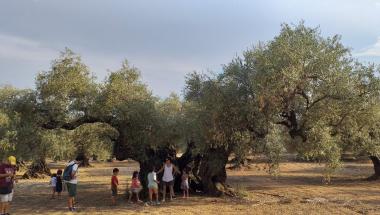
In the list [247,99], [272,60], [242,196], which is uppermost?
[272,60]

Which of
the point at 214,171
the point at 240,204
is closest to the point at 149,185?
the point at 214,171

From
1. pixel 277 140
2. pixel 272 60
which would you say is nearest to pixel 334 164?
pixel 277 140

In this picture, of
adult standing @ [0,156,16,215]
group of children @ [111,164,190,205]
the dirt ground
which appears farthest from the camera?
group of children @ [111,164,190,205]

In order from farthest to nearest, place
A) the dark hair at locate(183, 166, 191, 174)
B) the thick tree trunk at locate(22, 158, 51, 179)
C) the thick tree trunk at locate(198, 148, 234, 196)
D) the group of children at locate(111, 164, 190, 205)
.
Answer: the thick tree trunk at locate(22, 158, 51, 179), the dark hair at locate(183, 166, 191, 174), the thick tree trunk at locate(198, 148, 234, 196), the group of children at locate(111, 164, 190, 205)

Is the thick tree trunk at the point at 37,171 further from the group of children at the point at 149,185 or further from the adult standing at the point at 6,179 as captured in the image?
the adult standing at the point at 6,179

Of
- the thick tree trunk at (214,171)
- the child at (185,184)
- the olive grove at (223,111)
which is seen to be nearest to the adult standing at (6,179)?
the olive grove at (223,111)

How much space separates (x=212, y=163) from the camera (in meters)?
21.2

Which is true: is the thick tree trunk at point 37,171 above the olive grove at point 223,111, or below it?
below

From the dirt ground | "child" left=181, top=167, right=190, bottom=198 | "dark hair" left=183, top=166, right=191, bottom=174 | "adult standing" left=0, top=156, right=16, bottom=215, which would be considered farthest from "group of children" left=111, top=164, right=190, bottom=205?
"adult standing" left=0, top=156, right=16, bottom=215

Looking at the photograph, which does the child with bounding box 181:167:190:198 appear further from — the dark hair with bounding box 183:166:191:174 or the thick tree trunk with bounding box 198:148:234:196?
the thick tree trunk with bounding box 198:148:234:196

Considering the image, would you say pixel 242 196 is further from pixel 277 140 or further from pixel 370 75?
pixel 370 75

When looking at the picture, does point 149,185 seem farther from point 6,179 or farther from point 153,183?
point 6,179

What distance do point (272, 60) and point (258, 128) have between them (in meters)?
2.90

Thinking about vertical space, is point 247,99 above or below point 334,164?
above
